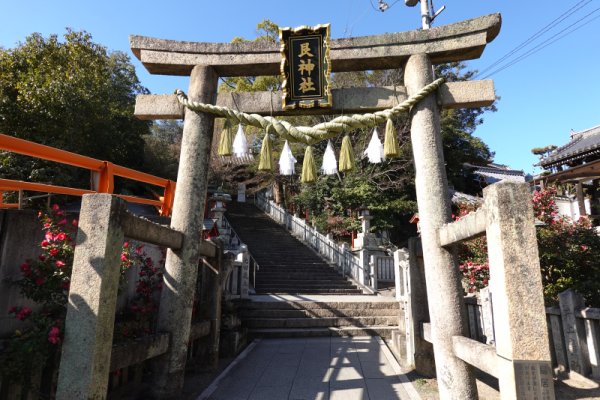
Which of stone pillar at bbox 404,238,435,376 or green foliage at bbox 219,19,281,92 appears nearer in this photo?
stone pillar at bbox 404,238,435,376

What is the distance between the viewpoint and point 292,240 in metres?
19.0

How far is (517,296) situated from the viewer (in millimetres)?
2723

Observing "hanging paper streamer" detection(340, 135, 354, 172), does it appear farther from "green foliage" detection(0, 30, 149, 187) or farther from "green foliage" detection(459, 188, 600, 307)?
"green foliage" detection(0, 30, 149, 187)

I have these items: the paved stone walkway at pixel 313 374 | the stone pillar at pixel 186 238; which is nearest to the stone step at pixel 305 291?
the paved stone walkway at pixel 313 374

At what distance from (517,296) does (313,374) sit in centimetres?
328

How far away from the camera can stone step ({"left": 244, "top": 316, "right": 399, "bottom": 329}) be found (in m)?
8.20

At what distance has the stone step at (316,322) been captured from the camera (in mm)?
8195

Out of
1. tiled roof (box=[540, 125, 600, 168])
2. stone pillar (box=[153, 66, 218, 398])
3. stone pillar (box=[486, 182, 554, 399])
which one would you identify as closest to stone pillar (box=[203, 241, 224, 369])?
stone pillar (box=[153, 66, 218, 398])

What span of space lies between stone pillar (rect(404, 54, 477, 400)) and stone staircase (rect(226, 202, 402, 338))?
3387mm

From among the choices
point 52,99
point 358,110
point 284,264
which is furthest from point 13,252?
point 52,99

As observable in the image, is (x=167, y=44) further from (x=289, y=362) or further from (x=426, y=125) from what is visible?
(x=289, y=362)

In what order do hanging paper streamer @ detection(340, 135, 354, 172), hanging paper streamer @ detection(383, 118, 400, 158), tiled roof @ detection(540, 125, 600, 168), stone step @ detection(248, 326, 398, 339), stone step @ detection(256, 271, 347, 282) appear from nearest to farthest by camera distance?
hanging paper streamer @ detection(383, 118, 400, 158) → hanging paper streamer @ detection(340, 135, 354, 172) → stone step @ detection(248, 326, 398, 339) → stone step @ detection(256, 271, 347, 282) → tiled roof @ detection(540, 125, 600, 168)

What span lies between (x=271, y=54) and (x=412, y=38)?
1914mm

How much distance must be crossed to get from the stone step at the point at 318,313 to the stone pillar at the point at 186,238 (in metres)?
4.27
